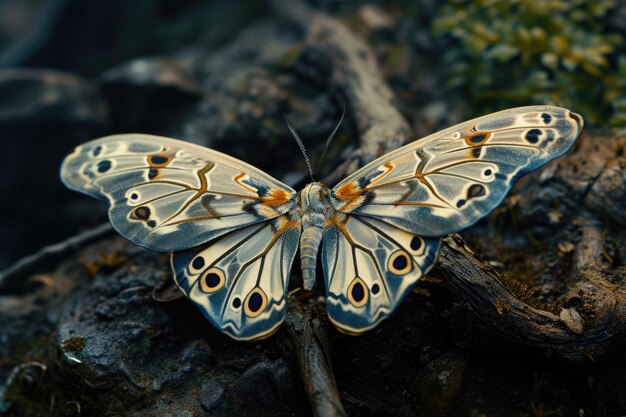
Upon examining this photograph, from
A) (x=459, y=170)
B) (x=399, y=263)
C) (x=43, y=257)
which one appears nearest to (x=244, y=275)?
(x=399, y=263)

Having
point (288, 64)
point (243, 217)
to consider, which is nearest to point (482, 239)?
point (243, 217)

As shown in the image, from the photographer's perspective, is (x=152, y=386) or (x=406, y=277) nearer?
(x=406, y=277)

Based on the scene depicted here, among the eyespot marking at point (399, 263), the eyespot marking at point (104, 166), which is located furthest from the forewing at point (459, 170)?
the eyespot marking at point (104, 166)

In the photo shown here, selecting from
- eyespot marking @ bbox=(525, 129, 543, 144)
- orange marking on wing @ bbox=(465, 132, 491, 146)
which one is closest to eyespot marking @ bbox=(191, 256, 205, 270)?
orange marking on wing @ bbox=(465, 132, 491, 146)

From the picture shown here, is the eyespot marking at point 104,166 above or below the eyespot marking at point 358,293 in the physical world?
above

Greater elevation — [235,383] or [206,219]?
[206,219]

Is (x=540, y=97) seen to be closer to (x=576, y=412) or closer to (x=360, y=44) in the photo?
(x=360, y=44)

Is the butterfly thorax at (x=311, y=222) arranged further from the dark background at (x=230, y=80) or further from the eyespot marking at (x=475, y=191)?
the dark background at (x=230, y=80)

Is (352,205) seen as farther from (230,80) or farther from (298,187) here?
(230,80)
